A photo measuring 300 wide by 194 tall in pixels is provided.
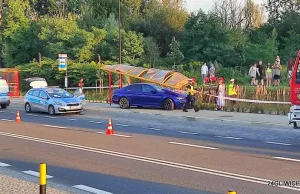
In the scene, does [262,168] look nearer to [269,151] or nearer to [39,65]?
[269,151]

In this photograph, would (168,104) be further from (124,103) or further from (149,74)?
(149,74)

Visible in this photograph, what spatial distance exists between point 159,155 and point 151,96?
14265 millimetres

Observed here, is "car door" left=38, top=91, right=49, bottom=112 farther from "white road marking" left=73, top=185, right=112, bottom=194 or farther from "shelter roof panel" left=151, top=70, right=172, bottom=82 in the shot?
"white road marking" left=73, top=185, right=112, bottom=194

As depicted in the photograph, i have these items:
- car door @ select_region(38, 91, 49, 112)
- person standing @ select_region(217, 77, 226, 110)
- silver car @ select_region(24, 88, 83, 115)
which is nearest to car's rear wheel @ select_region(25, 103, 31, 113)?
silver car @ select_region(24, 88, 83, 115)

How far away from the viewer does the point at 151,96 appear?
2614 cm

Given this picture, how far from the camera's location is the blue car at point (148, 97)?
25.7 meters

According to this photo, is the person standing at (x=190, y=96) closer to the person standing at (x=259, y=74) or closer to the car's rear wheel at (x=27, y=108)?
the person standing at (x=259, y=74)

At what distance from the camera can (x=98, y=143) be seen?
14203 mm

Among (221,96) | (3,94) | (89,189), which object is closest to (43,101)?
(3,94)

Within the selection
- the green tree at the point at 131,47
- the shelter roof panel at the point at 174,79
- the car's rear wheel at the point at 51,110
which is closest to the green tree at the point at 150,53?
the green tree at the point at 131,47

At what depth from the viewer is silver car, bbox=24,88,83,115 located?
25.2 m

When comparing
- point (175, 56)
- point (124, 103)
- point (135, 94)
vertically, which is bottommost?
point (124, 103)

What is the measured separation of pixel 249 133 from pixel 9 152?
8096 millimetres

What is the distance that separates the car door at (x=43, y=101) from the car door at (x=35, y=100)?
Answer: 0.24 metres
